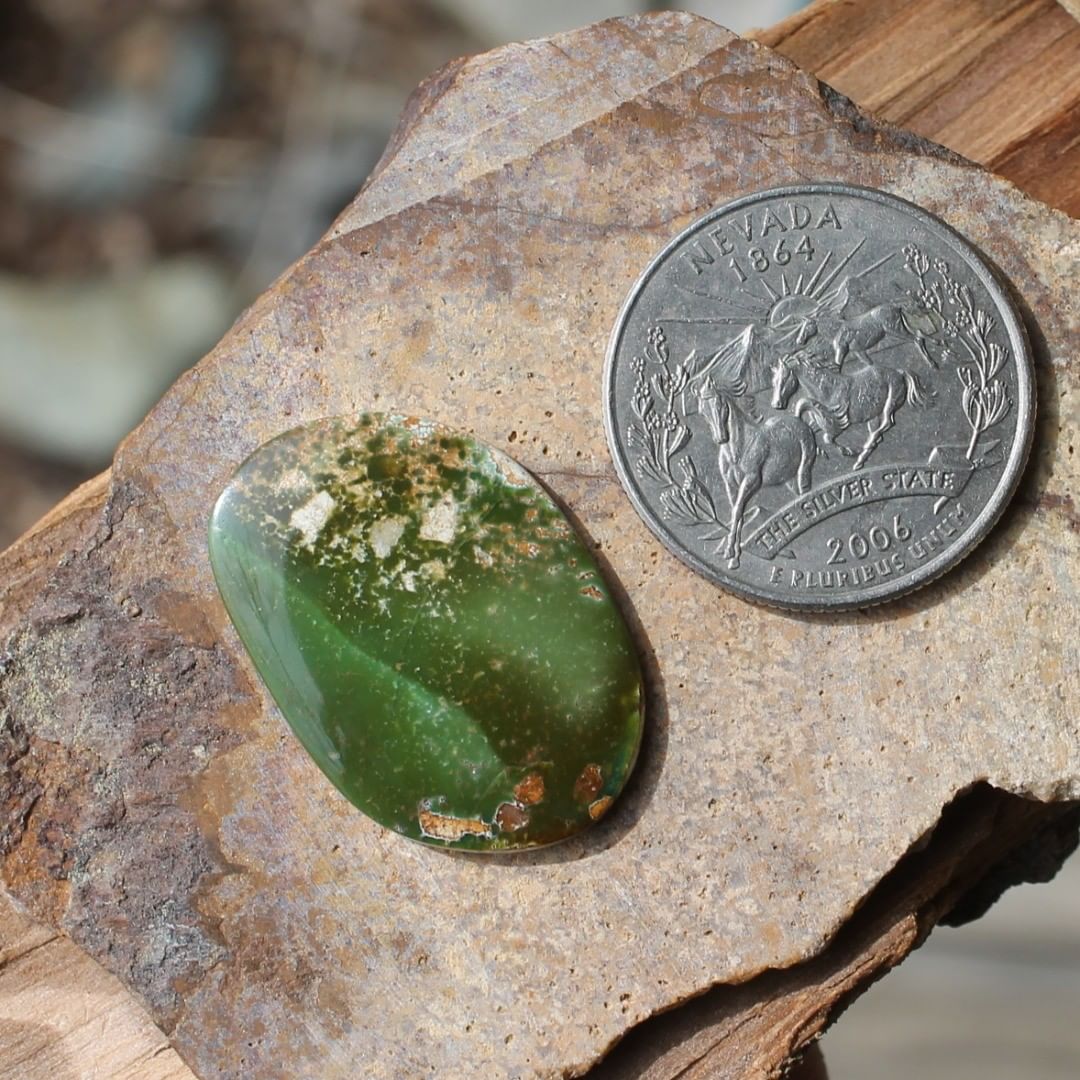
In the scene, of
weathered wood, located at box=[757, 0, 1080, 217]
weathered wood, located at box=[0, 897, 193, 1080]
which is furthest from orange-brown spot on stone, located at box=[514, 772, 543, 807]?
weathered wood, located at box=[757, 0, 1080, 217]

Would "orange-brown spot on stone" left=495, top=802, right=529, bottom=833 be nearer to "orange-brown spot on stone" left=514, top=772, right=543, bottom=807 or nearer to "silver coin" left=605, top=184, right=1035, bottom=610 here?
"orange-brown spot on stone" left=514, top=772, right=543, bottom=807

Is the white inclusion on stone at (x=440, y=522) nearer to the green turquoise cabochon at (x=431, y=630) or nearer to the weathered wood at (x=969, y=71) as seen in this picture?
the green turquoise cabochon at (x=431, y=630)

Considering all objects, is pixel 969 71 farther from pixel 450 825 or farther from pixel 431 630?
pixel 450 825

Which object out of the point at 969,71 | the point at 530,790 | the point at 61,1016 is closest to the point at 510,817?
the point at 530,790

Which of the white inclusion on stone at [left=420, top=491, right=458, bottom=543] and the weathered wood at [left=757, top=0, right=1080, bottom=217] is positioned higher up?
the weathered wood at [left=757, top=0, right=1080, bottom=217]

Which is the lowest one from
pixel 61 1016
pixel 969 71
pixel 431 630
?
pixel 61 1016

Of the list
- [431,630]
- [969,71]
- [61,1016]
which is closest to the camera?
[431,630]

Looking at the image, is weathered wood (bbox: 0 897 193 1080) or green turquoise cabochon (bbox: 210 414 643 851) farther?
weathered wood (bbox: 0 897 193 1080)
